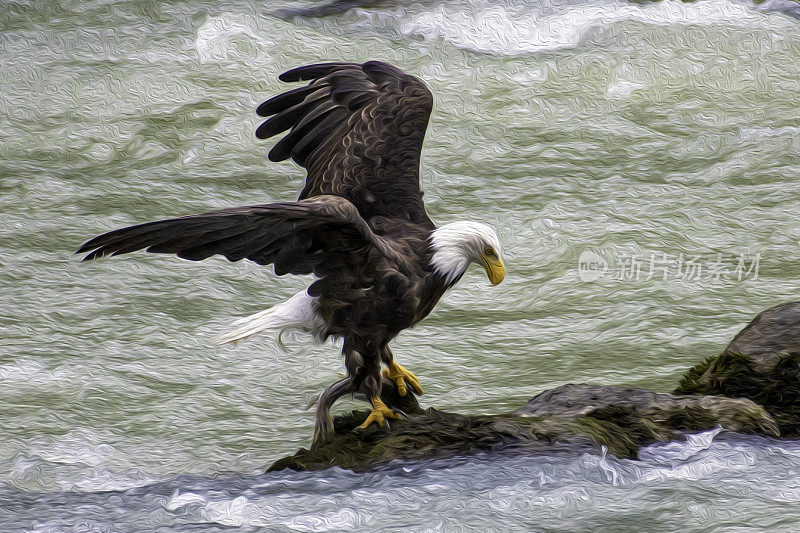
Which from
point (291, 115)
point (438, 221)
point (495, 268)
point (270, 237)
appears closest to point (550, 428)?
point (495, 268)

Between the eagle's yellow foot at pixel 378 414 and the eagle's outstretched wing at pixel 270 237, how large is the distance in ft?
1.59

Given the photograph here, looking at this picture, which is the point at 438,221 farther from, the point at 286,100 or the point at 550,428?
the point at 550,428

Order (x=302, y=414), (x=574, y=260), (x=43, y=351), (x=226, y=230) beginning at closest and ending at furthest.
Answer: (x=226, y=230)
(x=302, y=414)
(x=43, y=351)
(x=574, y=260)

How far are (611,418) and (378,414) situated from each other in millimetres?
813

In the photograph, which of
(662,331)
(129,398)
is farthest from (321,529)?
(662,331)

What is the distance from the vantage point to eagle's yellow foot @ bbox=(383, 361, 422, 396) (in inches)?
157

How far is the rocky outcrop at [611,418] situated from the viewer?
3658 millimetres

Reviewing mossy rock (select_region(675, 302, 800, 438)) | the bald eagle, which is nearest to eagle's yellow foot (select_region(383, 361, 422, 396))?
the bald eagle

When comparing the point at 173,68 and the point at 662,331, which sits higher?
the point at 173,68

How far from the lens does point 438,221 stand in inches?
299

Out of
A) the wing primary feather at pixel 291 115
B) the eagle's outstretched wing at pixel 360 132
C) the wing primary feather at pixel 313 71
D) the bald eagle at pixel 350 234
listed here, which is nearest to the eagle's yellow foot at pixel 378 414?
the bald eagle at pixel 350 234

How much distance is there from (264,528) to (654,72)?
689cm

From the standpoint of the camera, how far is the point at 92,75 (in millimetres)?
9359

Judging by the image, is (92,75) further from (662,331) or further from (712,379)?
(712,379)
